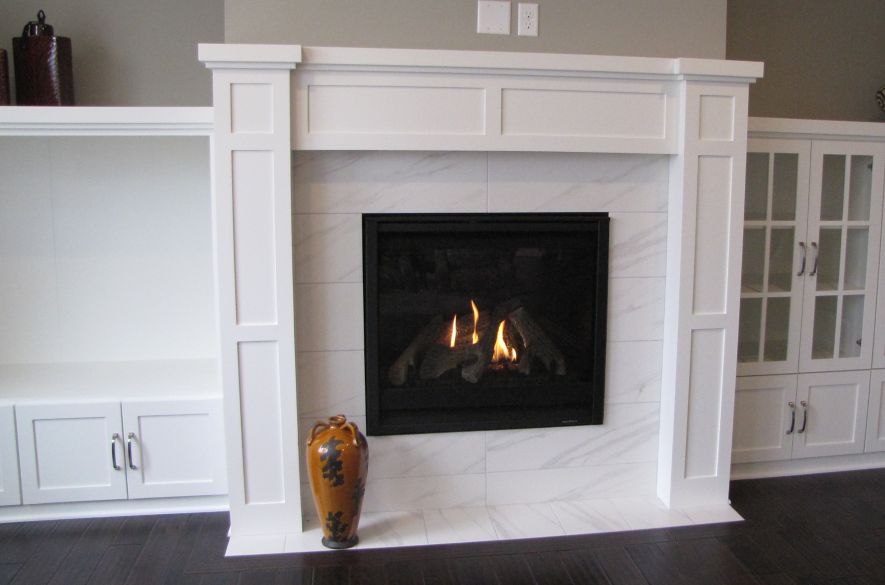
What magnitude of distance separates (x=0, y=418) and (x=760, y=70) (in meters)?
2.97

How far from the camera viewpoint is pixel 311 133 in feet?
8.01

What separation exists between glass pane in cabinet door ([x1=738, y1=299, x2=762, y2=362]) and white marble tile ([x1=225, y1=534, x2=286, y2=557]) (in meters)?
1.96

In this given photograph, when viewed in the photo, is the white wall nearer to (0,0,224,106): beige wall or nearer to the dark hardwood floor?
(0,0,224,106): beige wall

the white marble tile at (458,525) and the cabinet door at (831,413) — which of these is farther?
the cabinet door at (831,413)

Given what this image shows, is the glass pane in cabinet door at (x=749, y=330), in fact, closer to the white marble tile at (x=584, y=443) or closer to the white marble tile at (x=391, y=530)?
the white marble tile at (x=584, y=443)

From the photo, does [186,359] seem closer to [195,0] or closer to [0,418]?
[0,418]

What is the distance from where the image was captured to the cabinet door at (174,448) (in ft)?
8.75

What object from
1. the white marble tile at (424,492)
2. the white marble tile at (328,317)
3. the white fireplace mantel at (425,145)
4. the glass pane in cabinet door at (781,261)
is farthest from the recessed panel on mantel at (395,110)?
the glass pane in cabinet door at (781,261)

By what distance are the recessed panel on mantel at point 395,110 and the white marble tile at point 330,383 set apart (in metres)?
0.80

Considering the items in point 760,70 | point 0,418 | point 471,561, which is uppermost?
point 760,70

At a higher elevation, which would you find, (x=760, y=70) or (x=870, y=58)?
A: (x=870, y=58)

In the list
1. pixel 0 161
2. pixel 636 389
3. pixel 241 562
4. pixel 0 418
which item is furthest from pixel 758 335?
pixel 0 161

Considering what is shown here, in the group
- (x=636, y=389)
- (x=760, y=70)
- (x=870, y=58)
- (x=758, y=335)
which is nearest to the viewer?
(x=760, y=70)

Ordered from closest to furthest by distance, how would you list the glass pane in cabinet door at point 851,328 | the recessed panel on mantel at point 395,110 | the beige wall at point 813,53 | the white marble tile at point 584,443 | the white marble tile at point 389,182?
the recessed panel on mantel at point 395,110 < the white marble tile at point 389,182 < the white marble tile at point 584,443 < the glass pane in cabinet door at point 851,328 < the beige wall at point 813,53
